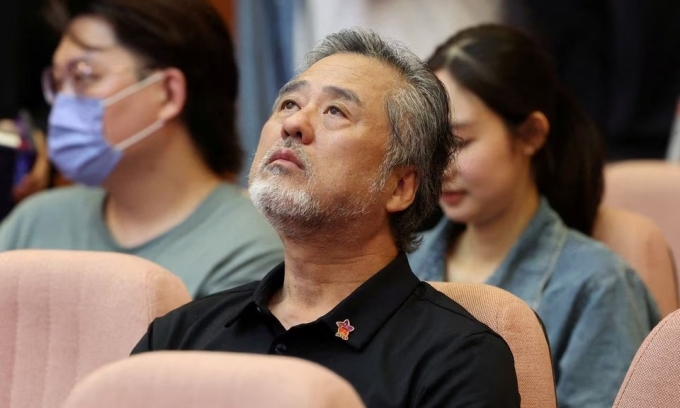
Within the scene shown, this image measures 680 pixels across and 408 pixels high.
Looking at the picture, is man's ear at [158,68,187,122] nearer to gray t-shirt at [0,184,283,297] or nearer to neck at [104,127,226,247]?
neck at [104,127,226,247]

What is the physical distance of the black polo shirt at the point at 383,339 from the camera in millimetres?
1604

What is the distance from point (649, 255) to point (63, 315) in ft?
3.85

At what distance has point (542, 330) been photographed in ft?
5.85

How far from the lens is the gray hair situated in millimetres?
1867

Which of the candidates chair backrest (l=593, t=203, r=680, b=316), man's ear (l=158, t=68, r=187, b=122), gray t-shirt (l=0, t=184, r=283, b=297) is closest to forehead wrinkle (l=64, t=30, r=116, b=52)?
man's ear (l=158, t=68, r=187, b=122)

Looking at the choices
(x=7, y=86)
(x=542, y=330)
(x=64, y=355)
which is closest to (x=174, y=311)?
(x=64, y=355)

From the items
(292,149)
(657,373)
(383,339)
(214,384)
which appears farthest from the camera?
(292,149)

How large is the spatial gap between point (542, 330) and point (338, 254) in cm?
30

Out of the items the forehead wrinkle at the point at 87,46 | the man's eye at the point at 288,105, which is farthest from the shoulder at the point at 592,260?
the forehead wrinkle at the point at 87,46

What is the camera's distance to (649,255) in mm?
2520

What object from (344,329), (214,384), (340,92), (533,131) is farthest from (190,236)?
(214,384)

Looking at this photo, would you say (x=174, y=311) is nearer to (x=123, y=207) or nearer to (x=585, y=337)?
(x=585, y=337)

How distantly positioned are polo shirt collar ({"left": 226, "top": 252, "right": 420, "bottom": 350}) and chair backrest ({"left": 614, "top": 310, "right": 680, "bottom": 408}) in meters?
0.33

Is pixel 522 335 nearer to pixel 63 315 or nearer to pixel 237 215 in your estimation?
pixel 63 315
